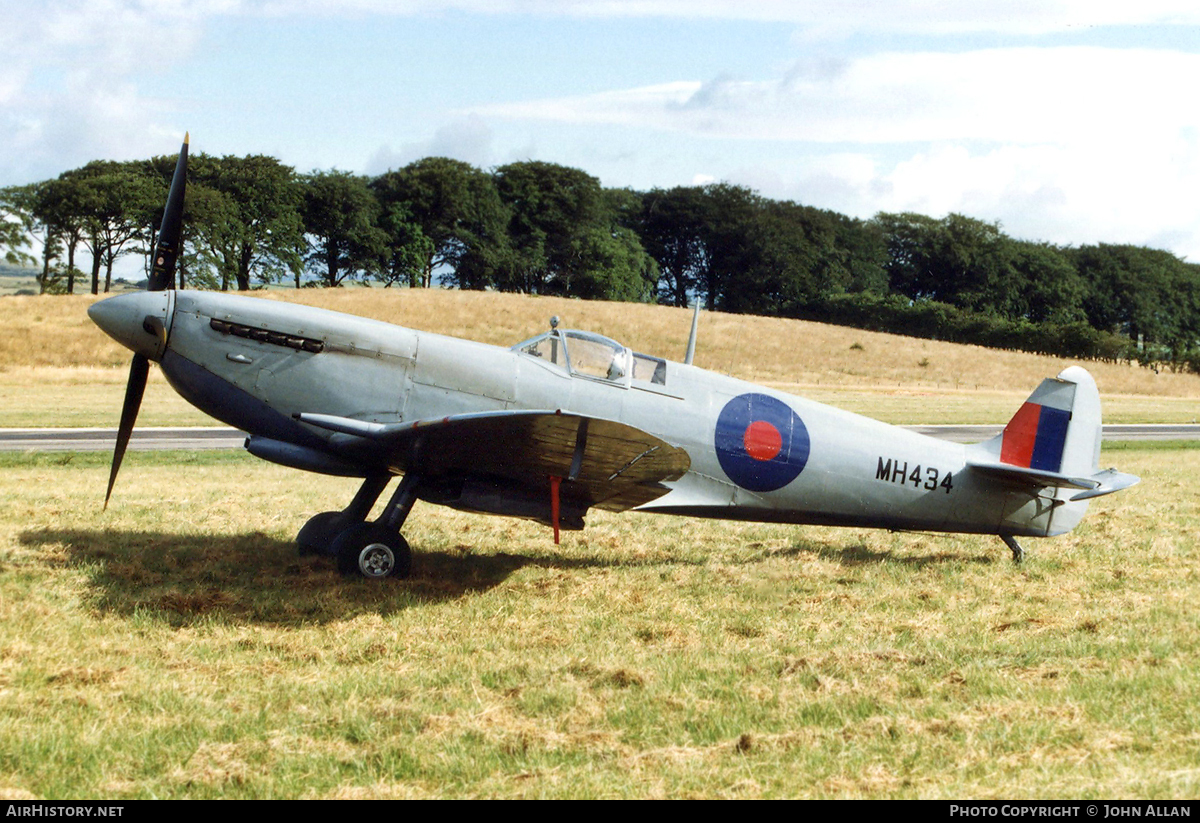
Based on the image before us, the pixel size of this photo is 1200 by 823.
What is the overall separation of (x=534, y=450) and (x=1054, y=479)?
15.5 feet

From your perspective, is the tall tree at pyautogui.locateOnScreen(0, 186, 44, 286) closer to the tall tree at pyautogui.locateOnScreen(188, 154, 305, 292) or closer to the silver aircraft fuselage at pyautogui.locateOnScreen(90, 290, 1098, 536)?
A: the tall tree at pyautogui.locateOnScreen(188, 154, 305, 292)

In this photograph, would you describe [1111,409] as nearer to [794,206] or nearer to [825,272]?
[825,272]

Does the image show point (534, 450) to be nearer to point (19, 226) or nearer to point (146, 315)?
point (146, 315)

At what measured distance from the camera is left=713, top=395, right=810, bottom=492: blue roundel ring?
858cm

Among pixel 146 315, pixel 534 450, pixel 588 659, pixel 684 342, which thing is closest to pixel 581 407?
pixel 534 450

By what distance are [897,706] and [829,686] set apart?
41cm

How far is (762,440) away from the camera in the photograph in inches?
340

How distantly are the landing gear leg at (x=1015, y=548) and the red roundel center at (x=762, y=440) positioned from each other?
7.81ft

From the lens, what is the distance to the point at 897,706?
17.1 ft

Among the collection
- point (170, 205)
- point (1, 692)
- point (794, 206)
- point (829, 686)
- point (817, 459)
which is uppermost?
point (794, 206)

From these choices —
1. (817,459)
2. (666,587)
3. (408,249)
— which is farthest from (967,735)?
(408,249)

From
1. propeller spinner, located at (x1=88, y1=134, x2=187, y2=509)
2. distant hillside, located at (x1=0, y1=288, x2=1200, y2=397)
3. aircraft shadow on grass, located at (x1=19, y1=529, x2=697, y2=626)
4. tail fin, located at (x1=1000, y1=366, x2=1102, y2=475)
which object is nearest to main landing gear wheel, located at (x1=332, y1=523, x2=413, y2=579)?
aircraft shadow on grass, located at (x1=19, y1=529, x2=697, y2=626)

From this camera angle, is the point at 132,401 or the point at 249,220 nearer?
the point at 132,401

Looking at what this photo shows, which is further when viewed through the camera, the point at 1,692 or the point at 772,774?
the point at 1,692
